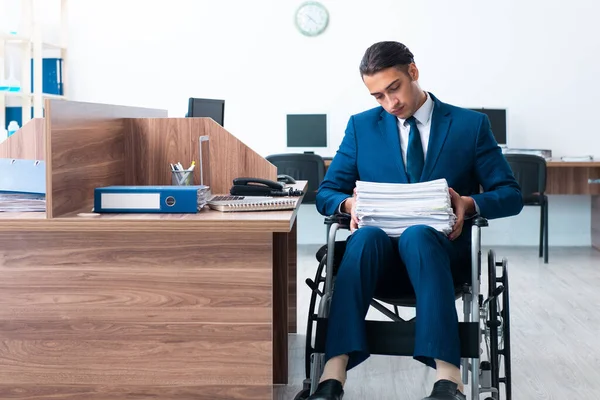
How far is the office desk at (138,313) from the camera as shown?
6.44 feet

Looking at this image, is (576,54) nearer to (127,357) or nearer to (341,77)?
(341,77)

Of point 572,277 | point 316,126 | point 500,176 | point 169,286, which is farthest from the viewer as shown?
point 316,126

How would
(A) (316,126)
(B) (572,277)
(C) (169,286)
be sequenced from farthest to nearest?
(A) (316,126) < (B) (572,277) < (C) (169,286)

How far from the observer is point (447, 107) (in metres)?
2.43

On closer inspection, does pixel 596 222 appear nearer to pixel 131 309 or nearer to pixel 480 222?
pixel 480 222

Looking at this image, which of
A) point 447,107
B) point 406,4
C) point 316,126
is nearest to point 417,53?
point 406,4

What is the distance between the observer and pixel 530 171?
5.20m

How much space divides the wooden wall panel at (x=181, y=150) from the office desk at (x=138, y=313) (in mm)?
647

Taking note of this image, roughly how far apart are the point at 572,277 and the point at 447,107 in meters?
2.65

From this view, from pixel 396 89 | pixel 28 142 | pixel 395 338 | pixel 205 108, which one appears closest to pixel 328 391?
pixel 395 338

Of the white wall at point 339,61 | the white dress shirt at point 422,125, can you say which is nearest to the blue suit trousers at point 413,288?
the white dress shirt at point 422,125

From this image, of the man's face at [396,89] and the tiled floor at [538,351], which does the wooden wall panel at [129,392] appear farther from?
the man's face at [396,89]

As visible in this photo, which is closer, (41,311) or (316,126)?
(41,311)

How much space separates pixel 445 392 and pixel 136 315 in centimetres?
77
